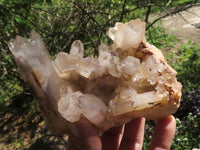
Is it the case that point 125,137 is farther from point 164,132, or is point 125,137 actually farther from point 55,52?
point 55,52

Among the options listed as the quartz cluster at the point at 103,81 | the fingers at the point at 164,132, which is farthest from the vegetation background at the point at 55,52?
the quartz cluster at the point at 103,81

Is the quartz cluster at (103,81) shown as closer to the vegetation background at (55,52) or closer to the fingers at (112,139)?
the fingers at (112,139)

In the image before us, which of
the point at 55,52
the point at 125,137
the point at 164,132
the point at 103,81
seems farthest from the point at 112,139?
the point at 55,52

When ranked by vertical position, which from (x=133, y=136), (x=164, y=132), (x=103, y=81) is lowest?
(x=133, y=136)

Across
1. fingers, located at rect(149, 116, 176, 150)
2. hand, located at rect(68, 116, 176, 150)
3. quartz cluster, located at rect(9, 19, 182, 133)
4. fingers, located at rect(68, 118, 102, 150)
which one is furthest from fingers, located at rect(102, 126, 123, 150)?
fingers, located at rect(68, 118, 102, 150)

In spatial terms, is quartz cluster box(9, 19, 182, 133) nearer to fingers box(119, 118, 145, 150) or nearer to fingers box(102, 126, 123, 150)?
fingers box(119, 118, 145, 150)
